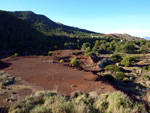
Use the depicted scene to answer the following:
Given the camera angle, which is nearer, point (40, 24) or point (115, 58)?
point (115, 58)

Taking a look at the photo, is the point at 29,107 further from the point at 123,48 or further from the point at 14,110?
the point at 123,48

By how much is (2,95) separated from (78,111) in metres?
4.69

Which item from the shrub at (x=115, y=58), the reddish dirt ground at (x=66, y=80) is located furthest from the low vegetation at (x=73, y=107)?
the shrub at (x=115, y=58)

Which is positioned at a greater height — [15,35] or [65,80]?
[15,35]

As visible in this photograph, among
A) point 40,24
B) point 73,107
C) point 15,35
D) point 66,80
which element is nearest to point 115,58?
point 66,80

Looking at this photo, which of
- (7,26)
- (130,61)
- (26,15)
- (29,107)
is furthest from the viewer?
(26,15)

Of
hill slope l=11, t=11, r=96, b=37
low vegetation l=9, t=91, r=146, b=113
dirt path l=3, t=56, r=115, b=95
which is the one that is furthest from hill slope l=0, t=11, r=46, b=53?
low vegetation l=9, t=91, r=146, b=113

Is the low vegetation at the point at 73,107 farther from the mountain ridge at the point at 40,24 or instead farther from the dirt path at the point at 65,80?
the mountain ridge at the point at 40,24

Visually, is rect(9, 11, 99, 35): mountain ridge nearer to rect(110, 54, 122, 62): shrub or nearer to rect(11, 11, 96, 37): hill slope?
rect(11, 11, 96, 37): hill slope

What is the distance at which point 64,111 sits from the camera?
10.9ft

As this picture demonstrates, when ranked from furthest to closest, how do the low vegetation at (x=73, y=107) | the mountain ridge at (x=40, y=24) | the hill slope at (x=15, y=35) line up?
the mountain ridge at (x=40, y=24)
the hill slope at (x=15, y=35)
the low vegetation at (x=73, y=107)

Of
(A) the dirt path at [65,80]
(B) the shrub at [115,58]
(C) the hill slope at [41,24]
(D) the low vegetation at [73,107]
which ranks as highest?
(C) the hill slope at [41,24]

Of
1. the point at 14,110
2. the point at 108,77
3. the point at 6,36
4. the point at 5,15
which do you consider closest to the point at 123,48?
the point at 108,77

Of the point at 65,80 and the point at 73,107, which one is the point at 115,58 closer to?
the point at 65,80
